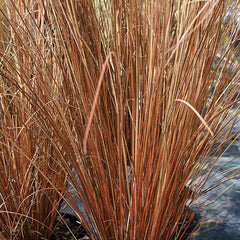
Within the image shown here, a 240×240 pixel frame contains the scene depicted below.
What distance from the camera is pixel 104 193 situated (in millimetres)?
925

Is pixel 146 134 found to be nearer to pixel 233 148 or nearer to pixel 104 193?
pixel 104 193

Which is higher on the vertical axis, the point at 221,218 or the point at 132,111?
the point at 132,111

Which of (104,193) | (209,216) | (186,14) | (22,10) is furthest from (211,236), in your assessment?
(22,10)

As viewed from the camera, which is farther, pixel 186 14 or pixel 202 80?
pixel 202 80

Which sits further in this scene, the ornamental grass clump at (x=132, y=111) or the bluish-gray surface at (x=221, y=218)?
the bluish-gray surface at (x=221, y=218)

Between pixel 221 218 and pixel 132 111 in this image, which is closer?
pixel 132 111

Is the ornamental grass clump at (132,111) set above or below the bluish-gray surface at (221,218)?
above

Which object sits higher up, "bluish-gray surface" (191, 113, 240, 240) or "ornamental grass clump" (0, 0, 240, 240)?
"ornamental grass clump" (0, 0, 240, 240)

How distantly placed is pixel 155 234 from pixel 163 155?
0.81 feet

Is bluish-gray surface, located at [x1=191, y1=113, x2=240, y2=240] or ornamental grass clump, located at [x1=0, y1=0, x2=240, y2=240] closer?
ornamental grass clump, located at [x1=0, y1=0, x2=240, y2=240]

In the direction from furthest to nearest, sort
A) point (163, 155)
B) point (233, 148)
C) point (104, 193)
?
point (233, 148), point (104, 193), point (163, 155)

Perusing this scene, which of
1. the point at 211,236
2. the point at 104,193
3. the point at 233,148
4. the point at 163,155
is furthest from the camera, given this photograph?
the point at 233,148

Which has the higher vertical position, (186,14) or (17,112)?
(186,14)

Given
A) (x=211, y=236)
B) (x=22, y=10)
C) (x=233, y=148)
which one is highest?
(x=22, y=10)
